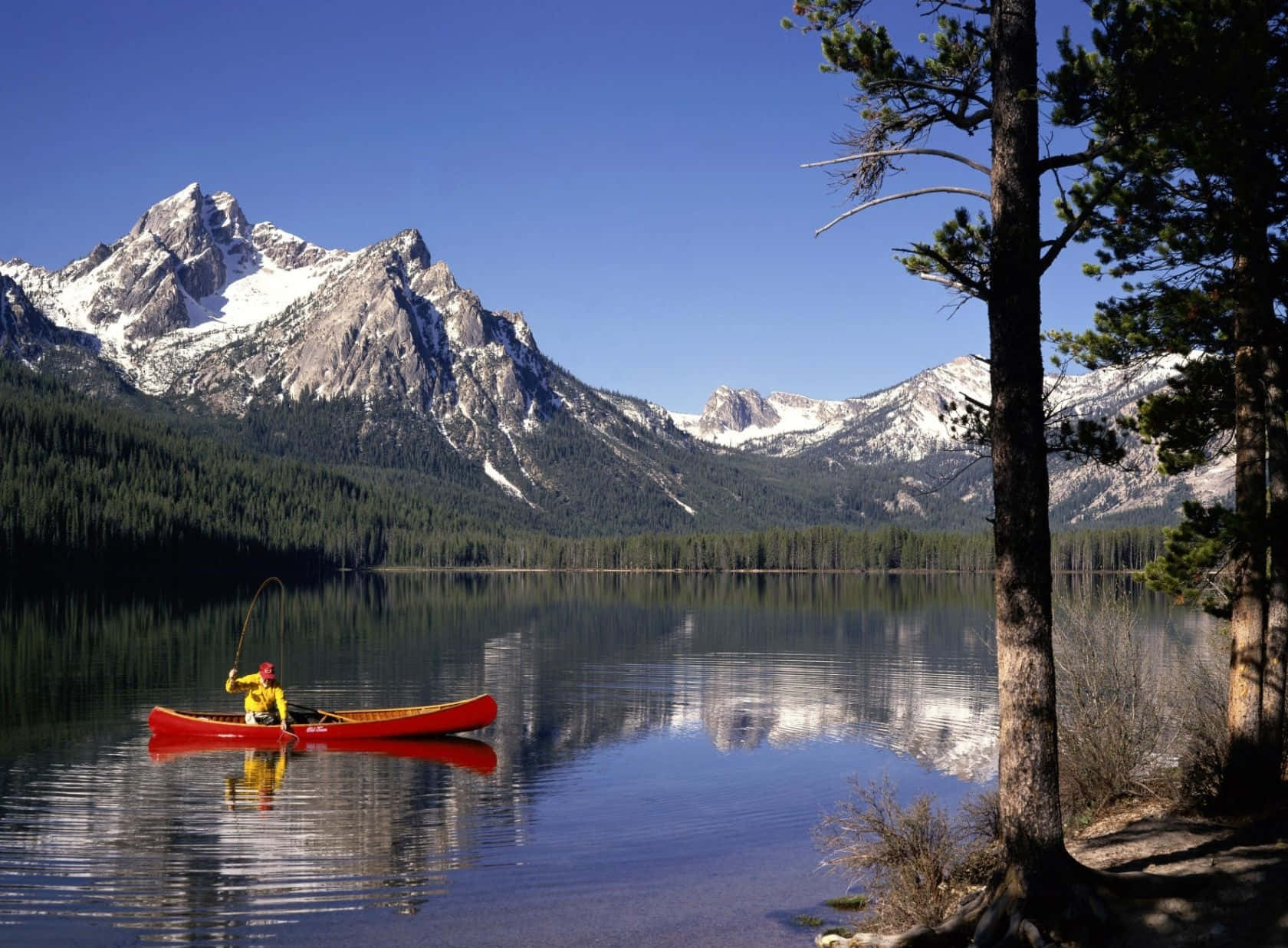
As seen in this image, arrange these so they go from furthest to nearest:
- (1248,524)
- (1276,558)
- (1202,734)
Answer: (1202,734) → (1276,558) → (1248,524)

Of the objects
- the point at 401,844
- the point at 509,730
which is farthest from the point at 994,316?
the point at 509,730

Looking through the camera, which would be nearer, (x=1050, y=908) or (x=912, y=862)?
(x=1050, y=908)

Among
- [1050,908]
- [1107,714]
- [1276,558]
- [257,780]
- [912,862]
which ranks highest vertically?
[1276,558]

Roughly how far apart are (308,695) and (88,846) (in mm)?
25633

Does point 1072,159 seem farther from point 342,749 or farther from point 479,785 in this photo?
point 342,749

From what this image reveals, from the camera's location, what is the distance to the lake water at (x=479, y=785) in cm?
1903

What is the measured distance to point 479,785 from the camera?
3066 centimetres

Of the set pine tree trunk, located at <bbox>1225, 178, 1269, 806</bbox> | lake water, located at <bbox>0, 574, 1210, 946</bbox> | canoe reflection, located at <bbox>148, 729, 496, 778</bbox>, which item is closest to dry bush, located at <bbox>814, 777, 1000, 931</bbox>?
lake water, located at <bbox>0, 574, 1210, 946</bbox>

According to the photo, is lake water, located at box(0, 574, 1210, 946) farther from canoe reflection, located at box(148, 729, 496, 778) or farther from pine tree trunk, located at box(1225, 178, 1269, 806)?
pine tree trunk, located at box(1225, 178, 1269, 806)

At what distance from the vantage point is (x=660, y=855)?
23.4 metres

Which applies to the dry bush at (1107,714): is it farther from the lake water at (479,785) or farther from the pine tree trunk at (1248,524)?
the lake water at (479,785)

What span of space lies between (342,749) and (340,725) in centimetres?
75

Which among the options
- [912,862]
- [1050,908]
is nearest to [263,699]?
[912,862]

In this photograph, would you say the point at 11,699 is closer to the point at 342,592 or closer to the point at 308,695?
the point at 308,695
